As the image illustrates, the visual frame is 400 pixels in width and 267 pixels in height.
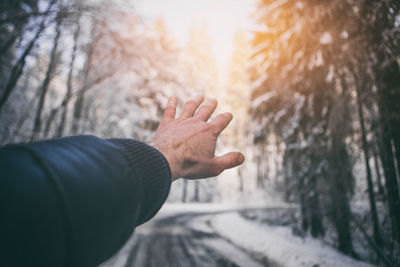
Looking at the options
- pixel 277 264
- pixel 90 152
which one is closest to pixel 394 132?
pixel 277 264

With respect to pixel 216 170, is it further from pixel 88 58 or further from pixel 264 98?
pixel 264 98

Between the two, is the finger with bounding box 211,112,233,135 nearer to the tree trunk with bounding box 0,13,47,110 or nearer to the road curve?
the road curve

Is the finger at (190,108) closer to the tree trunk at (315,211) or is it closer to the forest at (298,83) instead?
the forest at (298,83)

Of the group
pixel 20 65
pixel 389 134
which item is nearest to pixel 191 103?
pixel 389 134

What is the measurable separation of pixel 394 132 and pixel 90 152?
13.8 feet

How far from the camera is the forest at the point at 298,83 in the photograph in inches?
138

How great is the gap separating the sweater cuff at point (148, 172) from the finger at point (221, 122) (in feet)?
1.49

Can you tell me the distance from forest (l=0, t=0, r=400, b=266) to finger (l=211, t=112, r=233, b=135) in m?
2.49

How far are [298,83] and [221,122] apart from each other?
6487mm

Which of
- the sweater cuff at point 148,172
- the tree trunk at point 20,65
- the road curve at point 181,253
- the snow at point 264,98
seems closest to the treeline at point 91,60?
the tree trunk at point 20,65

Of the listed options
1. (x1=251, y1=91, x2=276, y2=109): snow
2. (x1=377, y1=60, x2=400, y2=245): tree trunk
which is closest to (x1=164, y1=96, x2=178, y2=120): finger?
(x1=377, y1=60, x2=400, y2=245): tree trunk

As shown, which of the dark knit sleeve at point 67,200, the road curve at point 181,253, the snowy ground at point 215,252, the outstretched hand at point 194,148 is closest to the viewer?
the dark knit sleeve at point 67,200

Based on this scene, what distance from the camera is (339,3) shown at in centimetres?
419

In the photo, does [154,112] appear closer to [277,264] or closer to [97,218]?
[277,264]
